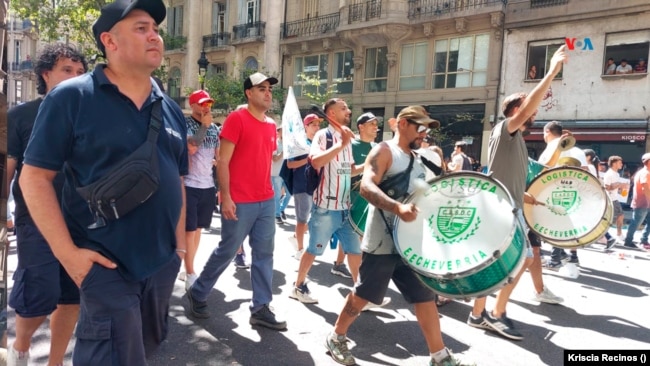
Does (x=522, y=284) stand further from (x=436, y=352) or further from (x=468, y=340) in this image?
(x=436, y=352)

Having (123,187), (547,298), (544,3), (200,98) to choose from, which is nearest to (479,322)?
(547,298)

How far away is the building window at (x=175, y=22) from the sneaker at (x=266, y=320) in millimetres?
24777

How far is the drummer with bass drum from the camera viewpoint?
330 cm

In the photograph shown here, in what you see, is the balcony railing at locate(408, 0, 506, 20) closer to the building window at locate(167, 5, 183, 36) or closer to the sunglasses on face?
the building window at locate(167, 5, 183, 36)

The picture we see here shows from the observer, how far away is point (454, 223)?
9.43 ft

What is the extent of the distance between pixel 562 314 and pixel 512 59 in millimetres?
16899

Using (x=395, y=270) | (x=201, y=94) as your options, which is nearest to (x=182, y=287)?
(x=201, y=94)

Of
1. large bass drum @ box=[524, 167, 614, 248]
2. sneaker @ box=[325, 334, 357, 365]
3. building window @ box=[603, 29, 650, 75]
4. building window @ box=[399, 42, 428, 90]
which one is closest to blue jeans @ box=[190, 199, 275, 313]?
sneaker @ box=[325, 334, 357, 365]

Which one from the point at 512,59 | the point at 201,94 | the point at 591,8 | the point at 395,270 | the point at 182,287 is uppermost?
the point at 591,8

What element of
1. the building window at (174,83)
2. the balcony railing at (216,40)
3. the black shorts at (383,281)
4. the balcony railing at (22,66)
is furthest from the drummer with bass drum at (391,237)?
the balcony railing at (216,40)

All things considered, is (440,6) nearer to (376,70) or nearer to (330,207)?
(376,70)

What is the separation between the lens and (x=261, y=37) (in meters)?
27.2

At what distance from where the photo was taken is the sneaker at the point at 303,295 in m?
4.82

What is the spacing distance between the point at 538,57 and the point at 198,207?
17888 mm
